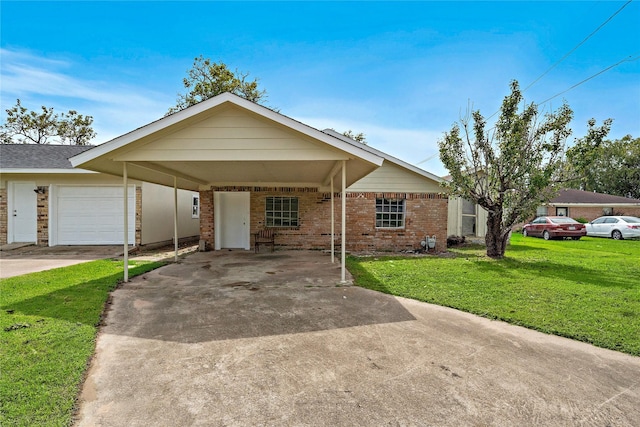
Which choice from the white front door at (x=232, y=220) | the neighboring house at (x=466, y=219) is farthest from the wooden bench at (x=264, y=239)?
the neighboring house at (x=466, y=219)

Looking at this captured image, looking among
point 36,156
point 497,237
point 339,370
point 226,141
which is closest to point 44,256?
point 36,156

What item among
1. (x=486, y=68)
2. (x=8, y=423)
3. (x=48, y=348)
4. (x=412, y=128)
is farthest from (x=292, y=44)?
(x=8, y=423)

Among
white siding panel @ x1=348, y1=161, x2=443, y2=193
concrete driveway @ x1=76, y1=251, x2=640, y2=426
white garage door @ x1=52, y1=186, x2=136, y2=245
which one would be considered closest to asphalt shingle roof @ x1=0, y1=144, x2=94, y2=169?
white garage door @ x1=52, y1=186, x2=136, y2=245

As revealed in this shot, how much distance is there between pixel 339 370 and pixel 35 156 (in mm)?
15190

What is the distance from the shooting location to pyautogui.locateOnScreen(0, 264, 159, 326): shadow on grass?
4.53 meters

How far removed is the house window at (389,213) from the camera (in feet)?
41.3

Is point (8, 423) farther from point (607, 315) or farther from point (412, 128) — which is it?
point (412, 128)

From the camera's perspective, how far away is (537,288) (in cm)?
645

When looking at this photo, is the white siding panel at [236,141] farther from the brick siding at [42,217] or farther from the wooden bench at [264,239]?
the brick siding at [42,217]

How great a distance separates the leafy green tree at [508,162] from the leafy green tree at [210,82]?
18.0 m

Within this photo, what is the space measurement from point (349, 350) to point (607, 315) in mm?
3954

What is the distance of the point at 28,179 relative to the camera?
40.0 feet

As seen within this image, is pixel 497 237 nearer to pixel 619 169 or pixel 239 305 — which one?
pixel 239 305

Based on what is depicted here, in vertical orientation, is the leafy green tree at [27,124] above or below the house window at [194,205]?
above
